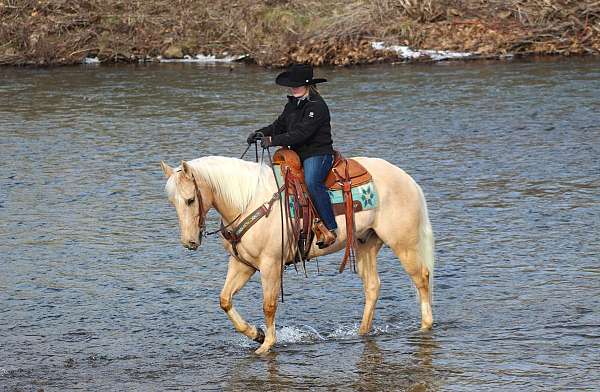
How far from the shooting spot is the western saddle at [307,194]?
8.71 meters

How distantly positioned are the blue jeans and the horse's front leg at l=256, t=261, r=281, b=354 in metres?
0.60

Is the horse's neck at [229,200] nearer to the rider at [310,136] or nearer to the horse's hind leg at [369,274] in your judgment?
the rider at [310,136]

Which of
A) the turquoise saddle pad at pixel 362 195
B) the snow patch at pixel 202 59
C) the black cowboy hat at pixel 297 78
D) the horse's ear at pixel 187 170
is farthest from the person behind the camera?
the snow patch at pixel 202 59

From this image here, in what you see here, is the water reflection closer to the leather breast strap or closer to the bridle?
the leather breast strap

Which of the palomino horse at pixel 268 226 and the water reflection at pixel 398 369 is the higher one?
the palomino horse at pixel 268 226

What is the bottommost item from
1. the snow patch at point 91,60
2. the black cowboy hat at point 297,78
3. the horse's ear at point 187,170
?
the snow patch at point 91,60

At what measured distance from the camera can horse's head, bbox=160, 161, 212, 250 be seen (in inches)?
315

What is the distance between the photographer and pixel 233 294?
867 cm

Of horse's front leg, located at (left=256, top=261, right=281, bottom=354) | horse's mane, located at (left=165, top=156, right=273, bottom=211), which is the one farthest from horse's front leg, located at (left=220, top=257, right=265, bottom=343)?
horse's mane, located at (left=165, top=156, right=273, bottom=211)

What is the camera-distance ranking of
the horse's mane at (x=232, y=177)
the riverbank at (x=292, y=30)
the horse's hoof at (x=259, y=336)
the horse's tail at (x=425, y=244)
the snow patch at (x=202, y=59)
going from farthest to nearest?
the snow patch at (x=202, y=59), the riverbank at (x=292, y=30), the horse's tail at (x=425, y=244), the horse's hoof at (x=259, y=336), the horse's mane at (x=232, y=177)

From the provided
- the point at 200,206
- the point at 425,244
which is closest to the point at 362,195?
the point at 425,244

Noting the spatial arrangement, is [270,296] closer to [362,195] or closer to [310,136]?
[362,195]

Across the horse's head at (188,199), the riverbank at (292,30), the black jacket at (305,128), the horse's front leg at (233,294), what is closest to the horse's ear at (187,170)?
the horse's head at (188,199)

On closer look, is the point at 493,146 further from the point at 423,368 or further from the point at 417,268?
the point at 423,368
